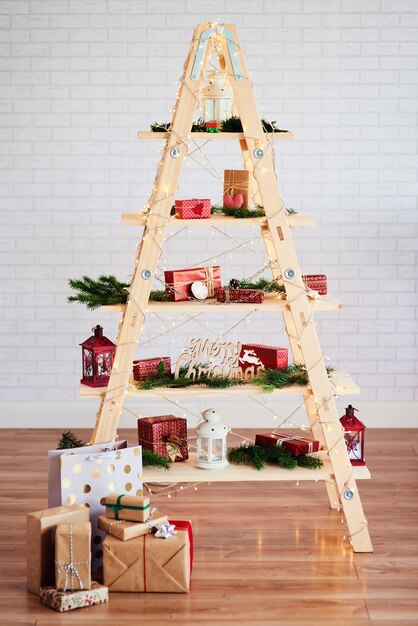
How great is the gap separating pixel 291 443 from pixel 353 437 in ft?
0.90

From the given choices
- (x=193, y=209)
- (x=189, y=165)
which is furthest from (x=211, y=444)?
(x=189, y=165)

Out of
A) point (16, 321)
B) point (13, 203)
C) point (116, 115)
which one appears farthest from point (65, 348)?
point (116, 115)

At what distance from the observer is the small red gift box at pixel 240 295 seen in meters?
4.30

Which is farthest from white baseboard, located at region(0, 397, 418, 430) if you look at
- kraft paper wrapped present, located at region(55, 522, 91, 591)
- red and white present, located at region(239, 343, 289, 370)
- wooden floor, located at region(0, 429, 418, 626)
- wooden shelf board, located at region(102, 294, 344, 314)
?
kraft paper wrapped present, located at region(55, 522, 91, 591)

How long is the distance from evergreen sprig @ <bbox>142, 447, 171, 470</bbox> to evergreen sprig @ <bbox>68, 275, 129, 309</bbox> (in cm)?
68

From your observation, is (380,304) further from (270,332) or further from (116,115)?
(116,115)

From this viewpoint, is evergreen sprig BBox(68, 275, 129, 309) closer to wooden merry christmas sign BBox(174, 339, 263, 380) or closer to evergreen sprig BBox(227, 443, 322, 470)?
wooden merry christmas sign BBox(174, 339, 263, 380)

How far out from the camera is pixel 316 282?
449 centimetres

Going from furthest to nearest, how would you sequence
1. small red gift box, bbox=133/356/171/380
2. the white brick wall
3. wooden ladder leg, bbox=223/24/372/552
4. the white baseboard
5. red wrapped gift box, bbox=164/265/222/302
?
1. the white baseboard
2. the white brick wall
3. small red gift box, bbox=133/356/171/380
4. red wrapped gift box, bbox=164/265/222/302
5. wooden ladder leg, bbox=223/24/372/552

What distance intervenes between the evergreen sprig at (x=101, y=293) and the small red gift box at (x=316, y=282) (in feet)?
2.56

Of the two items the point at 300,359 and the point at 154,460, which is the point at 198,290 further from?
the point at 154,460

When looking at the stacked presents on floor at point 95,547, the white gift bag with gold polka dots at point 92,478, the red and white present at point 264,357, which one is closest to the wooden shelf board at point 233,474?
the white gift bag with gold polka dots at point 92,478

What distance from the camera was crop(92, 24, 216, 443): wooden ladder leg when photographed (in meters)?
4.11

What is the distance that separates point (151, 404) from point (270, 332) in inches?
33.9
